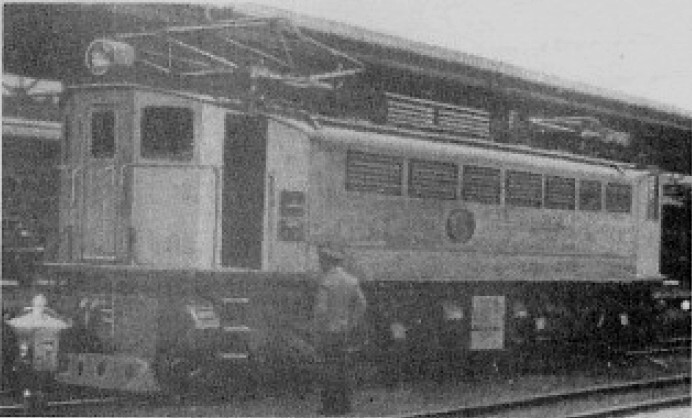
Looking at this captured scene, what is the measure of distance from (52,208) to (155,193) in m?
2.01

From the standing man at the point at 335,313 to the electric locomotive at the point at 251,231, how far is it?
2.58 ft

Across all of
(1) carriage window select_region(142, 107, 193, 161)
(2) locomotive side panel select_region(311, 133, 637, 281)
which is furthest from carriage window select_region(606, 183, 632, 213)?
(1) carriage window select_region(142, 107, 193, 161)

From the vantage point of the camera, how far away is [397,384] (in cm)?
1156

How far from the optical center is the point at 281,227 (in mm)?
10156

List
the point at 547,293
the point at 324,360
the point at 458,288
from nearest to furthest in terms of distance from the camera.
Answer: the point at 324,360, the point at 458,288, the point at 547,293

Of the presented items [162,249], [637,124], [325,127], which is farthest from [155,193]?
[637,124]

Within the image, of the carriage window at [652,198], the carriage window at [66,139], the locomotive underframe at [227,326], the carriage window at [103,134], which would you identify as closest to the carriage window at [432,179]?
the locomotive underframe at [227,326]

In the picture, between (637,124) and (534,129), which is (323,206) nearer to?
(534,129)

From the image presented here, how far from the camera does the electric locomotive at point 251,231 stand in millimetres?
9234

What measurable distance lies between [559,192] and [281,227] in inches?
187

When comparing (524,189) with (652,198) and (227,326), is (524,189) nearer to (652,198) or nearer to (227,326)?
(652,198)

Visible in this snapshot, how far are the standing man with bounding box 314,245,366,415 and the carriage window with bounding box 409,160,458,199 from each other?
245cm

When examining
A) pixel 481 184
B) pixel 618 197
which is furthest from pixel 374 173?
pixel 618 197

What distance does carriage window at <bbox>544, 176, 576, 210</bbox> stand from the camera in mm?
13352
